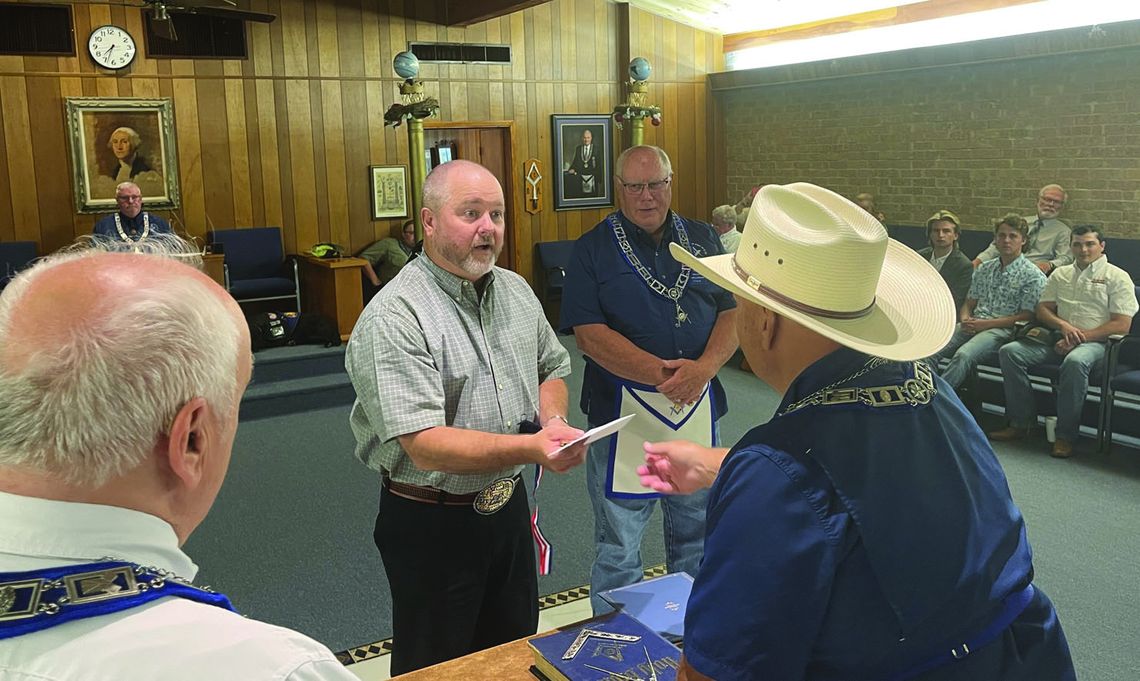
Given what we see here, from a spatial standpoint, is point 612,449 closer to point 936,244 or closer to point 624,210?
point 624,210

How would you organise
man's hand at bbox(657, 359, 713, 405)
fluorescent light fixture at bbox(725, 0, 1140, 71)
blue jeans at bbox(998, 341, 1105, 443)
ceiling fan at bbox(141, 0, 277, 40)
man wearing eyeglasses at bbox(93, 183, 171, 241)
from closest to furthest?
man's hand at bbox(657, 359, 713, 405), blue jeans at bbox(998, 341, 1105, 443), ceiling fan at bbox(141, 0, 277, 40), fluorescent light fixture at bbox(725, 0, 1140, 71), man wearing eyeglasses at bbox(93, 183, 171, 241)

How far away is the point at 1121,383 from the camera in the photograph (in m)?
5.19

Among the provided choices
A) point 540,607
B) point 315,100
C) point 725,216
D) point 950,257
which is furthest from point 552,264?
point 540,607

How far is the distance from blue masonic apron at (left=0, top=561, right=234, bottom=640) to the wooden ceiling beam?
7.65 metres

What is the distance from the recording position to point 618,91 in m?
10.1

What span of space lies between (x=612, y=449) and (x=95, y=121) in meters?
6.62

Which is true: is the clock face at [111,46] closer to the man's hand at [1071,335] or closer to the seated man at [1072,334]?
the seated man at [1072,334]

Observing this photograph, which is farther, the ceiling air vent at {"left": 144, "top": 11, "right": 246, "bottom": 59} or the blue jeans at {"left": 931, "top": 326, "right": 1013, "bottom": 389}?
the ceiling air vent at {"left": 144, "top": 11, "right": 246, "bottom": 59}

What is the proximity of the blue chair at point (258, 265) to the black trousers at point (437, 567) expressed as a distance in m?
6.26

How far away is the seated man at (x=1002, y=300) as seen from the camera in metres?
5.92

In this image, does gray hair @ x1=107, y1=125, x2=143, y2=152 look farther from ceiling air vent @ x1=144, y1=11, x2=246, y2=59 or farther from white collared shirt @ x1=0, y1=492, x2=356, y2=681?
white collared shirt @ x1=0, y1=492, x2=356, y2=681

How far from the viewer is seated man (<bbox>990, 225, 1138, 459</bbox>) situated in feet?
17.6

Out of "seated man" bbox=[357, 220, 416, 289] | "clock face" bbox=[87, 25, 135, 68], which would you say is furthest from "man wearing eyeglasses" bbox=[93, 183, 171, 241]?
"seated man" bbox=[357, 220, 416, 289]

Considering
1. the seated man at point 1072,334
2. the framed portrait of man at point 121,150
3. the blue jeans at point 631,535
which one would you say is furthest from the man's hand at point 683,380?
the framed portrait of man at point 121,150
